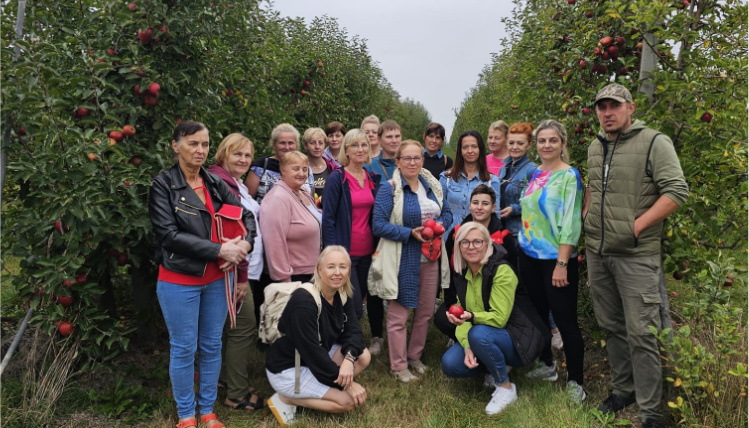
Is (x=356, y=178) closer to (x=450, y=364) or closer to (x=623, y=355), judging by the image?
(x=450, y=364)

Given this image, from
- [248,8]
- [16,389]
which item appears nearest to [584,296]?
[248,8]

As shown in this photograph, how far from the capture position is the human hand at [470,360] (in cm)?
364

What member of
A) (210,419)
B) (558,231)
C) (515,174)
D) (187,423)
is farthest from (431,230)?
(187,423)

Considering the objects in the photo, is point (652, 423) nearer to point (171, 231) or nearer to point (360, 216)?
point (360, 216)

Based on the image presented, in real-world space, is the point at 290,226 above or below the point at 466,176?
below

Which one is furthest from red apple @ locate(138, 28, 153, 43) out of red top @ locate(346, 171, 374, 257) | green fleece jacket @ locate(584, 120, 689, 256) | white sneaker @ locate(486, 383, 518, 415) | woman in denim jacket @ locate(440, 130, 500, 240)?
white sneaker @ locate(486, 383, 518, 415)

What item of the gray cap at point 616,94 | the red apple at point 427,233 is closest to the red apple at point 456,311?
the red apple at point 427,233

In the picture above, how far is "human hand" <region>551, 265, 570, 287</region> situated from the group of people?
0.03 ft

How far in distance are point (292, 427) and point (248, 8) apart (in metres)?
3.51

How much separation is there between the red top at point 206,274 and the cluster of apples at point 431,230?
Answer: 155 cm

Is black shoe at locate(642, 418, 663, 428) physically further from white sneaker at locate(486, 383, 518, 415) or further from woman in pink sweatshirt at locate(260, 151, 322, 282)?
woman in pink sweatshirt at locate(260, 151, 322, 282)

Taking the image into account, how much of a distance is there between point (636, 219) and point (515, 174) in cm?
145

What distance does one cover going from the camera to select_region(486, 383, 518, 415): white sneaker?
3.55m

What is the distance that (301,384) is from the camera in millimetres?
3400
